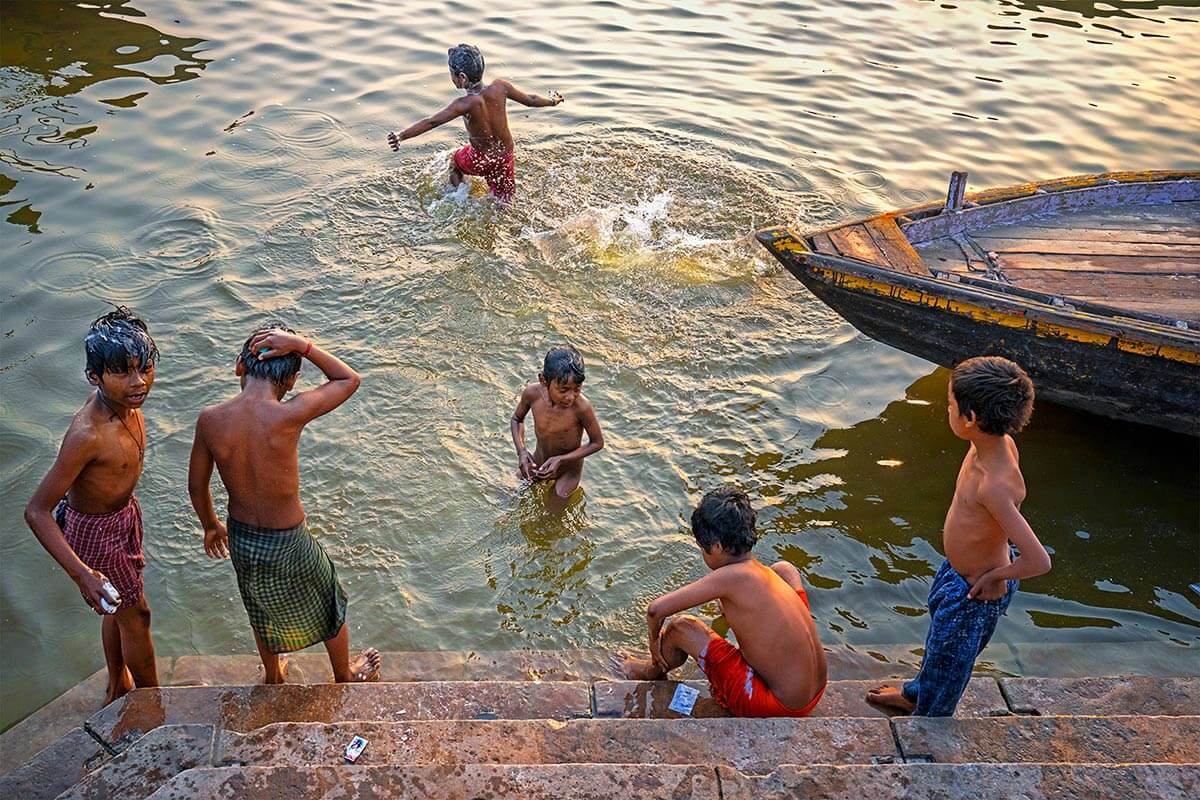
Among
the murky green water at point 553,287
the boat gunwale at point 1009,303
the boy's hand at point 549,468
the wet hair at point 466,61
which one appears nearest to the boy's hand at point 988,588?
the murky green water at point 553,287

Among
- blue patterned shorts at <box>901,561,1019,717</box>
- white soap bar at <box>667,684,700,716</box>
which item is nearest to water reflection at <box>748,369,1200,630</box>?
blue patterned shorts at <box>901,561,1019,717</box>

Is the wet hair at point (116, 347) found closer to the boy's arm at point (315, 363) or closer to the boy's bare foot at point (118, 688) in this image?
the boy's arm at point (315, 363)

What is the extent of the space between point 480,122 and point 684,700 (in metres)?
5.73

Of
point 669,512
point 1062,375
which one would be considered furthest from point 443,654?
point 1062,375

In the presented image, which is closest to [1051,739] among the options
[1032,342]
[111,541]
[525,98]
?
[1032,342]

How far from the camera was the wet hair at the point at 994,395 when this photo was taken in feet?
11.6

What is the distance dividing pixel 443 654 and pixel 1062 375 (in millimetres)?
4165

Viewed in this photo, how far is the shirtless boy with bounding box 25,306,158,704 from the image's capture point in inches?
141

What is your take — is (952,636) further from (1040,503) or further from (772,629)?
(1040,503)

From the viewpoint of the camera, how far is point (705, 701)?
4.20m

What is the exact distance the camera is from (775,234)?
6461 mm

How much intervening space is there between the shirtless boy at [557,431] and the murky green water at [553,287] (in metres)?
0.37

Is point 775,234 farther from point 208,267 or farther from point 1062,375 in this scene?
point 208,267

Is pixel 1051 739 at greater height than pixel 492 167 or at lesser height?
lesser
